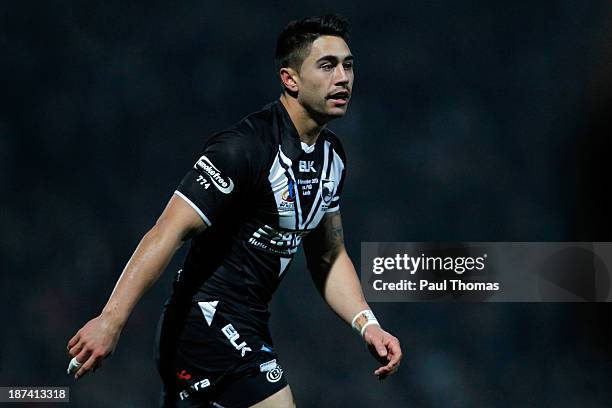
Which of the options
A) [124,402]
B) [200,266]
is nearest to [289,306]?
[124,402]

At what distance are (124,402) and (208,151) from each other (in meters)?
3.88

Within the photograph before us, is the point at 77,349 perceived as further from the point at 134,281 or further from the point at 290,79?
the point at 290,79

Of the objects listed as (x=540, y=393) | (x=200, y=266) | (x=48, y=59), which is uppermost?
(x=48, y=59)

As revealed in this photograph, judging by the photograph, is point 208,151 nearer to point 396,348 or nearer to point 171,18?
point 396,348

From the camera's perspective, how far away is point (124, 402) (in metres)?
6.89

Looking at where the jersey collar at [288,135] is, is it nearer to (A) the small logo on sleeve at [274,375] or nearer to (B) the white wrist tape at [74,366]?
(A) the small logo on sleeve at [274,375]

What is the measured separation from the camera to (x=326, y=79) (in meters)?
3.81

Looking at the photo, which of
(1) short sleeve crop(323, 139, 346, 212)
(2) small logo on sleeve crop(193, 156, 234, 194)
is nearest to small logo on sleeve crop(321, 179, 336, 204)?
(1) short sleeve crop(323, 139, 346, 212)

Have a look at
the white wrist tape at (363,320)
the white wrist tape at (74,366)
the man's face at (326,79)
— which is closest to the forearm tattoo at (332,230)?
the white wrist tape at (363,320)

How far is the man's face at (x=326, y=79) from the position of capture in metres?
3.79

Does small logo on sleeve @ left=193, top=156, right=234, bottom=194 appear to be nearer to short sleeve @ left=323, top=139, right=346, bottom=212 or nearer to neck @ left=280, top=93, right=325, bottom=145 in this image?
neck @ left=280, top=93, right=325, bottom=145

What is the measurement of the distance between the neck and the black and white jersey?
0.03 metres

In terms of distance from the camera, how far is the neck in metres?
3.87

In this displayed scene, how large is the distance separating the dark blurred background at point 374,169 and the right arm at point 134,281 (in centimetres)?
348
